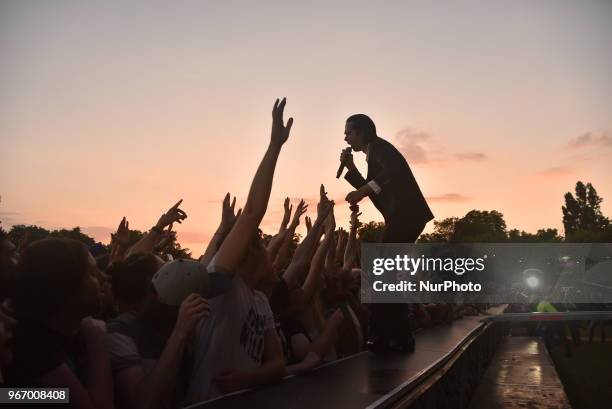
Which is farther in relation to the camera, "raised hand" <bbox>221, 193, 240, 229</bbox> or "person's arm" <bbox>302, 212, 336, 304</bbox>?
"person's arm" <bbox>302, 212, 336, 304</bbox>

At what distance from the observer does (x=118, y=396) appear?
307cm

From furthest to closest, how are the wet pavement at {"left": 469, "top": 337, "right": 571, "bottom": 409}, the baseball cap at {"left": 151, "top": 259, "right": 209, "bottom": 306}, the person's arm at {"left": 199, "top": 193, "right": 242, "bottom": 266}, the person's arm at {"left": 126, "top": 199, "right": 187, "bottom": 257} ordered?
the wet pavement at {"left": 469, "top": 337, "right": 571, "bottom": 409}, the person's arm at {"left": 126, "top": 199, "right": 187, "bottom": 257}, the person's arm at {"left": 199, "top": 193, "right": 242, "bottom": 266}, the baseball cap at {"left": 151, "top": 259, "right": 209, "bottom": 306}

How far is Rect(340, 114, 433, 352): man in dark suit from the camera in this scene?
20.8ft

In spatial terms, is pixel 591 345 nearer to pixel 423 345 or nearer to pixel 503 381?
pixel 503 381

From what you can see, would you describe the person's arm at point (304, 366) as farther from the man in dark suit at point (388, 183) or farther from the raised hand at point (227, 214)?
the man in dark suit at point (388, 183)

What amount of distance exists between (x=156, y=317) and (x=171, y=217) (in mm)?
2674

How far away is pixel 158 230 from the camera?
18.4ft

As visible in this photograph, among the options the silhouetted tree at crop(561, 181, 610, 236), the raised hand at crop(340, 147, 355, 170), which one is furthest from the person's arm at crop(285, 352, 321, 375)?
the silhouetted tree at crop(561, 181, 610, 236)

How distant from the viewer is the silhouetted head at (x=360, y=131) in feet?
21.4

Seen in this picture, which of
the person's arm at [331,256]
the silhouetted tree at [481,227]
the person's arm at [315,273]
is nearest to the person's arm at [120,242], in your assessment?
the person's arm at [315,273]

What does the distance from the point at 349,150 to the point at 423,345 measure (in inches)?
91.8

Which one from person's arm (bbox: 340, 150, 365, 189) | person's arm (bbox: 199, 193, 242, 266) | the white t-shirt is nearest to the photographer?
the white t-shirt

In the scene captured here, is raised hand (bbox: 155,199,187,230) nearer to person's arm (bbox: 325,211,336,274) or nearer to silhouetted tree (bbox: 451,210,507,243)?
person's arm (bbox: 325,211,336,274)

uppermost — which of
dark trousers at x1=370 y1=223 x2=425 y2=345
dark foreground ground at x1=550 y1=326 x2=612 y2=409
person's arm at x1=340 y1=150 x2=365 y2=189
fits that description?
person's arm at x1=340 y1=150 x2=365 y2=189
